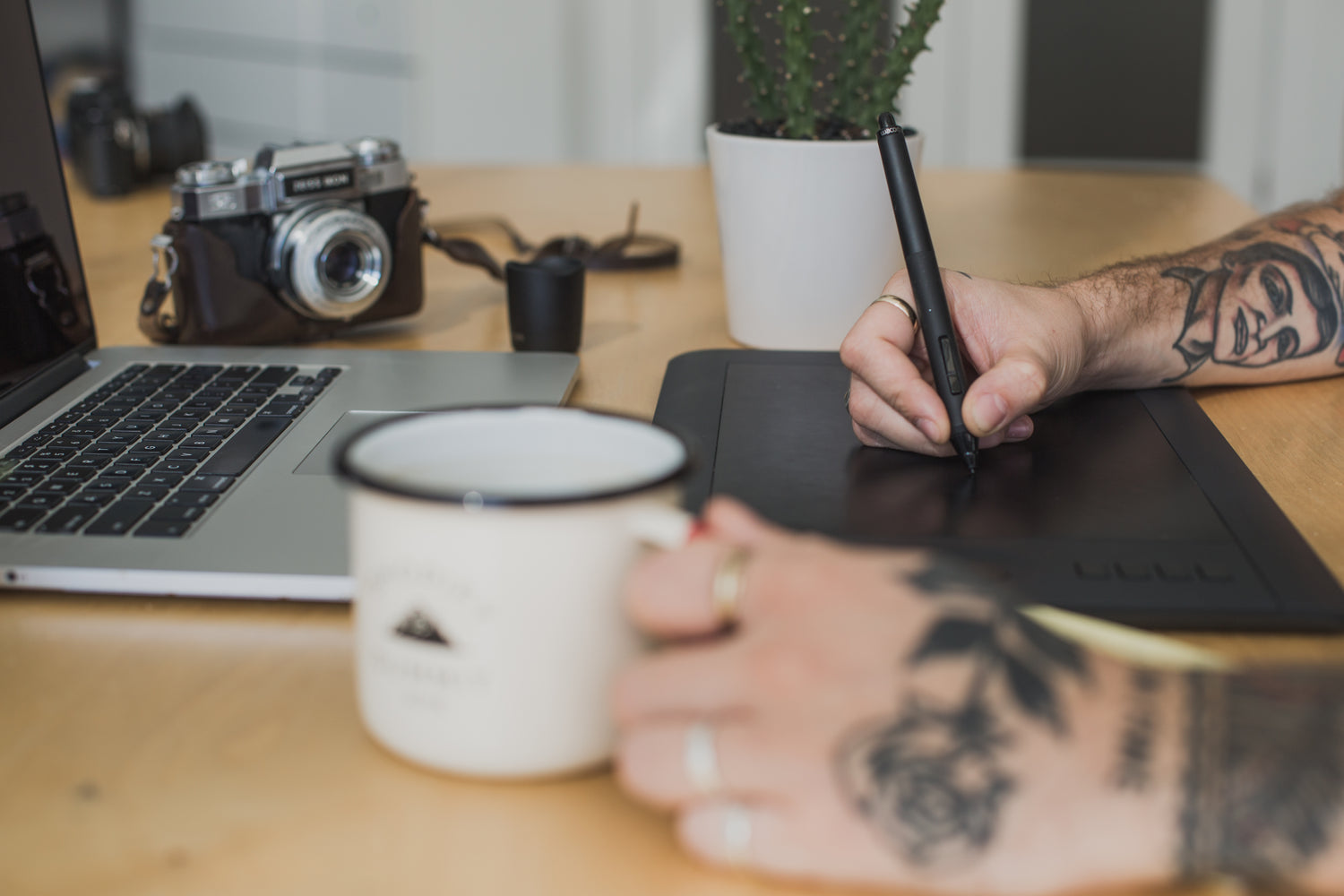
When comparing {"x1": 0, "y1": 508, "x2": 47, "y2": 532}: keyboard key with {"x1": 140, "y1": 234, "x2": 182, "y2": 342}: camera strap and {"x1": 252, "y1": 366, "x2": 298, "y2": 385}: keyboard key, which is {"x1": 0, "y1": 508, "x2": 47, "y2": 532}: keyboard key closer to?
{"x1": 252, "y1": 366, "x2": 298, "y2": 385}: keyboard key

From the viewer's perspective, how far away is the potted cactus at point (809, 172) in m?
0.80

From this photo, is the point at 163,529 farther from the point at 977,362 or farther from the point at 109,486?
the point at 977,362

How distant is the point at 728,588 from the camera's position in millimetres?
348

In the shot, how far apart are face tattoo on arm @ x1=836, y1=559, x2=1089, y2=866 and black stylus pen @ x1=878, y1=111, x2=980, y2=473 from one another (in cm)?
30

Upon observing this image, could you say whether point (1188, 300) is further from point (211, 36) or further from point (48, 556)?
point (211, 36)

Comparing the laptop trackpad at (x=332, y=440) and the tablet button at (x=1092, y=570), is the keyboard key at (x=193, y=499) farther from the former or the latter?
the tablet button at (x=1092, y=570)

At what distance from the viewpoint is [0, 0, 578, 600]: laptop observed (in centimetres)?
50

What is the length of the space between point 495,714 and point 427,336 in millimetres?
609

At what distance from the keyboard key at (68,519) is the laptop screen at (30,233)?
0.53 ft

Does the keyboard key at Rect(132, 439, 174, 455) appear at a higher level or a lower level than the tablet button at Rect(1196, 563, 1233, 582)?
higher

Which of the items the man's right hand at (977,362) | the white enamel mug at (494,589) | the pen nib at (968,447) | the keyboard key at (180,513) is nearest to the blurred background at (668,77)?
the man's right hand at (977,362)

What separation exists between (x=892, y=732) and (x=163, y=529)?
340mm

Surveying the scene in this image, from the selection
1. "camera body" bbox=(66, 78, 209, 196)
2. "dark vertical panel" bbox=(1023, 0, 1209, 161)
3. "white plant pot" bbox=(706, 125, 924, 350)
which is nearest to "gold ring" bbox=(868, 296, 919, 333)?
"white plant pot" bbox=(706, 125, 924, 350)

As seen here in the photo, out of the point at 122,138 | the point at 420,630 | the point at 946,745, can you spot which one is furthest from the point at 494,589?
the point at 122,138
